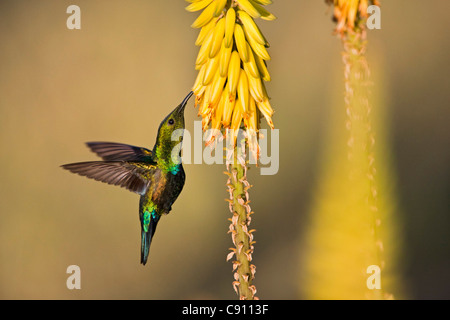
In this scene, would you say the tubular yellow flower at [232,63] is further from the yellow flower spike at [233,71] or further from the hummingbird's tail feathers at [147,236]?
the hummingbird's tail feathers at [147,236]

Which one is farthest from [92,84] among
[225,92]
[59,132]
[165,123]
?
[225,92]

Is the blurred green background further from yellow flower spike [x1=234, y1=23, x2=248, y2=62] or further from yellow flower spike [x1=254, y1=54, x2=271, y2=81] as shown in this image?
yellow flower spike [x1=234, y1=23, x2=248, y2=62]

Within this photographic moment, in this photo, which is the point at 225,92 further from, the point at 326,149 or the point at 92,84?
the point at 92,84

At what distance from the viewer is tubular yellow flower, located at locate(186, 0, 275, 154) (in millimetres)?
2328

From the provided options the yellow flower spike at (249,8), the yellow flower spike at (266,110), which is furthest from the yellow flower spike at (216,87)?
the yellow flower spike at (249,8)

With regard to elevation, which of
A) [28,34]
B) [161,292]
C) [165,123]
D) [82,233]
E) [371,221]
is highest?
[28,34]

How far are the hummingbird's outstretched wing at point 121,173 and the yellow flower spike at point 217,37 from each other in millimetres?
1093

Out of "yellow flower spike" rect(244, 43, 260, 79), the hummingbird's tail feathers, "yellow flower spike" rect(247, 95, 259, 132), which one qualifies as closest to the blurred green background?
the hummingbird's tail feathers

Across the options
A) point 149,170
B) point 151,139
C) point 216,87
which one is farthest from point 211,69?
point 151,139

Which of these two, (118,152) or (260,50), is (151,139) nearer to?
(118,152)

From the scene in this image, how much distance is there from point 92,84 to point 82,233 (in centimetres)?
179

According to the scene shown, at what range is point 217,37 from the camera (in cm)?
235

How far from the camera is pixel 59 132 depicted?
6.07 metres

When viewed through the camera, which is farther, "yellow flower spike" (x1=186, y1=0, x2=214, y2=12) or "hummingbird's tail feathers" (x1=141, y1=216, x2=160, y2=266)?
"hummingbird's tail feathers" (x1=141, y1=216, x2=160, y2=266)
